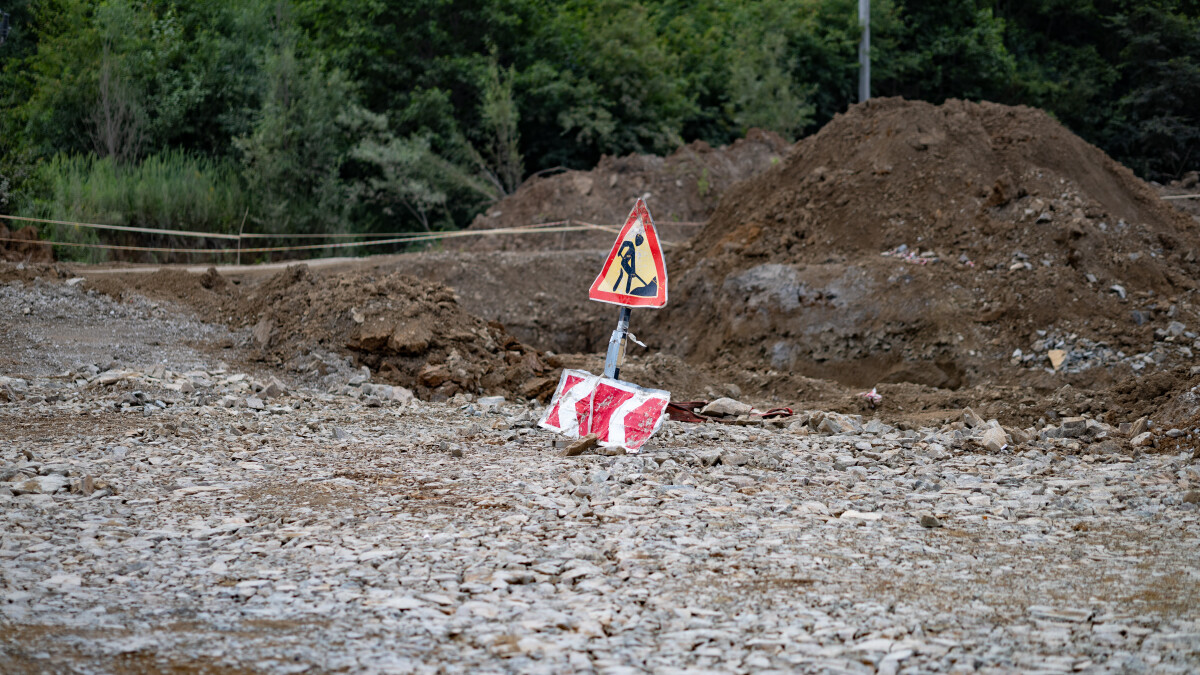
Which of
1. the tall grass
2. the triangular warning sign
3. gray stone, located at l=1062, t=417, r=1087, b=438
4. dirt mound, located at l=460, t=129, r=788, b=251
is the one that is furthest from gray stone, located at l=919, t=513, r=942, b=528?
the tall grass

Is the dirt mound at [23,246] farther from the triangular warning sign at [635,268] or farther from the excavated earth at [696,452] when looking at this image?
the triangular warning sign at [635,268]

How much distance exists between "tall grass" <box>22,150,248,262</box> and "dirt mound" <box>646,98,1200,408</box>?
1059 centimetres

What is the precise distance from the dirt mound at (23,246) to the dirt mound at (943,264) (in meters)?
9.76

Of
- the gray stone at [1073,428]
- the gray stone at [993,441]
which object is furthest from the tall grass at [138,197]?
the gray stone at [1073,428]

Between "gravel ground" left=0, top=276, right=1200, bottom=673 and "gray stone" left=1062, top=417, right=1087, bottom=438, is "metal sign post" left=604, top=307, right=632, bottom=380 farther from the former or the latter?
"gray stone" left=1062, top=417, right=1087, bottom=438

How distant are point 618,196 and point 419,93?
238 inches

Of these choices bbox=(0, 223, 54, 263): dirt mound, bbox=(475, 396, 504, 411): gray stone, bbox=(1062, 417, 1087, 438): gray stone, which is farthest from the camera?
bbox=(0, 223, 54, 263): dirt mound

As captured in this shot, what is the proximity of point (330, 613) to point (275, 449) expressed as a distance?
10.8 feet

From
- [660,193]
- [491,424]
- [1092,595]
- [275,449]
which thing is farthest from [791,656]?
[660,193]

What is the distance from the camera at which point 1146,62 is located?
99.7 ft

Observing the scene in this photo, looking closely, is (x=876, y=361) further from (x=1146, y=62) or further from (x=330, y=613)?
(x=1146, y=62)

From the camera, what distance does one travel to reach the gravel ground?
10.9 ft

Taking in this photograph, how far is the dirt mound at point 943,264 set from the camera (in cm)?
1102

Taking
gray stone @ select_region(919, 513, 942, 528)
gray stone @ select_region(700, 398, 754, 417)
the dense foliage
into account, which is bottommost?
gray stone @ select_region(700, 398, 754, 417)
